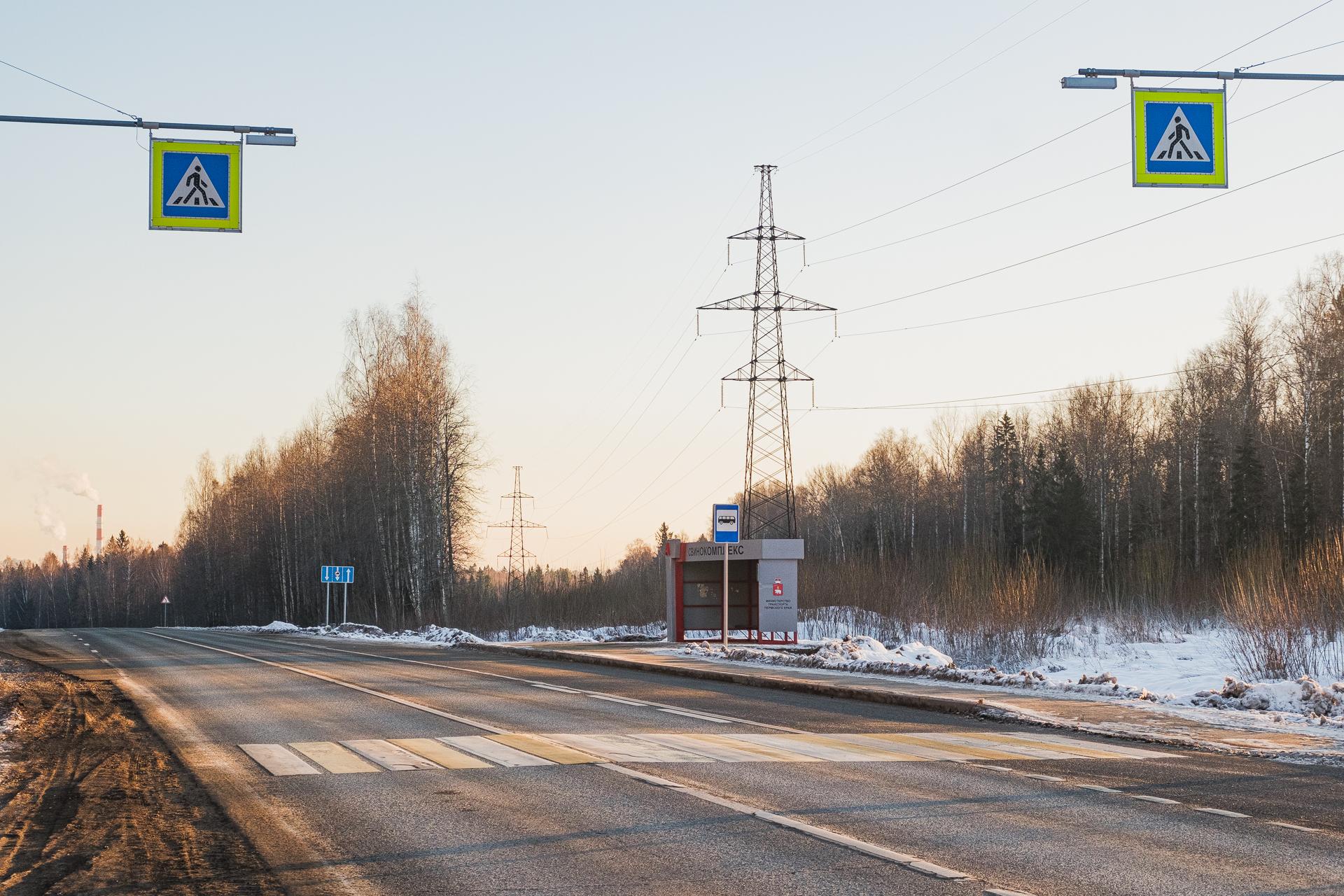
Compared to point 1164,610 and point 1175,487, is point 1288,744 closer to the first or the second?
point 1164,610

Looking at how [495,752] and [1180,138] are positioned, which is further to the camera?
[1180,138]

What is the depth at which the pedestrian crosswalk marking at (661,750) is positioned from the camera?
11398 mm

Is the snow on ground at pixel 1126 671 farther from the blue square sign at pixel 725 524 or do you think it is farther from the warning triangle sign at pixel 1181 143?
the warning triangle sign at pixel 1181 143

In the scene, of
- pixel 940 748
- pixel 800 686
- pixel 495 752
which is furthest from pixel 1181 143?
pixel 495 752

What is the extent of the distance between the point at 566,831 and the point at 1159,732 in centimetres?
797

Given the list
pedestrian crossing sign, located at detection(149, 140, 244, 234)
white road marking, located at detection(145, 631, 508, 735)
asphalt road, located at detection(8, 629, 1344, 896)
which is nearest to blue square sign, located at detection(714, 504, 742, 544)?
white road marking, located at detection(145, 631, 508, 735)

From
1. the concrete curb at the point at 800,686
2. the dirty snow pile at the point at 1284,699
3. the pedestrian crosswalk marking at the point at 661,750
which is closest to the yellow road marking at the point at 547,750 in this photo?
the pedestrian crosswalk marking at the point at 661,750

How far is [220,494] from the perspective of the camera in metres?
113

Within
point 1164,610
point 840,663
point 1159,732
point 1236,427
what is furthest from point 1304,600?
point 1236,427

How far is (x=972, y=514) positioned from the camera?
336ft

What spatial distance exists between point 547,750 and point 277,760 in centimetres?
254

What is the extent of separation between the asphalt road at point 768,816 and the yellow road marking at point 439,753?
0.88 ft

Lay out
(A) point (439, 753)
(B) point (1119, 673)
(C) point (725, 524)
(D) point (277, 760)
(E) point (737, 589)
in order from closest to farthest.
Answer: (D) point (277, 760) < (A) point (439, 753) < (B) point (1119, 673) < (C) point (725, 524) < (E) point (737, 589)

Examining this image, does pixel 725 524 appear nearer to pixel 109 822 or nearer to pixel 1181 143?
pixel 1181 143
